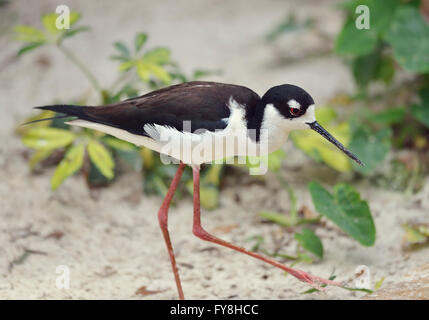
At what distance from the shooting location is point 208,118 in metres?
2.39

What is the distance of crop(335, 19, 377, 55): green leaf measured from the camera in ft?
12.5

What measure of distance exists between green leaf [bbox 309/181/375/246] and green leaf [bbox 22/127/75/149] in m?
1.38

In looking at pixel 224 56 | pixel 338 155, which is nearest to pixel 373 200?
pixel 338 155

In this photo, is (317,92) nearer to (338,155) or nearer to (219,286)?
(338,155)

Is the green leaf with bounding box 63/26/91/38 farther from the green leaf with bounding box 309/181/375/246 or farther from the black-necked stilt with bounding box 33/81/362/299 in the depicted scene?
the green leaf with bounding box 309/181/375/246

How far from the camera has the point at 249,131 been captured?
7.84 feet

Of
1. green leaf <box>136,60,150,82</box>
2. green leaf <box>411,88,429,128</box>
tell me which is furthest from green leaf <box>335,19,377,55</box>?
green leaf <box>136,60,150,82</box>

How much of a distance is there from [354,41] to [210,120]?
73.5 inches

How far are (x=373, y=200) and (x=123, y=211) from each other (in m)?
1.50

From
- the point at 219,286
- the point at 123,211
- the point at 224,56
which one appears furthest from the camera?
the point at 224,56

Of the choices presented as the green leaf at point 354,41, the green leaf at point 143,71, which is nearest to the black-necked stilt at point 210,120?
the green leaf at point 143,71

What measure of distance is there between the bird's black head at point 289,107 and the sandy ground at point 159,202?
773 millimetres

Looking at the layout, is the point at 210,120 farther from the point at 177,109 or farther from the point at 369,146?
the point at 369,146
